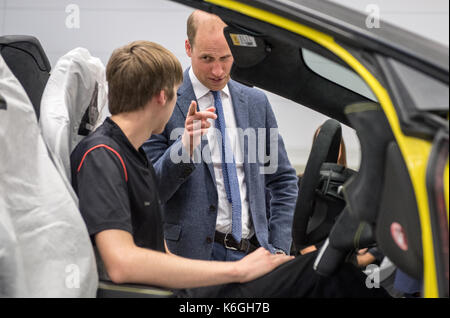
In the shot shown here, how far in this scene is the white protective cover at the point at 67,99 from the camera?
138cm

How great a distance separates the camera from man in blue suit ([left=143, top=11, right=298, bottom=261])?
203 centimetres

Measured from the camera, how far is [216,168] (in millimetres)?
2100

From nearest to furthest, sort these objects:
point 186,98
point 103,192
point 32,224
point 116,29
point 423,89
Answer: point 423,89
point 32,224
point 103,192
point 186,98
point 116,29

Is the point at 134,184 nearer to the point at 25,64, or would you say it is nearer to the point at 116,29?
the point at 25,64

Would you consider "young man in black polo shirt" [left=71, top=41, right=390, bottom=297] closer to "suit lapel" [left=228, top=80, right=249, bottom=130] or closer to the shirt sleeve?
the shirt sleeve

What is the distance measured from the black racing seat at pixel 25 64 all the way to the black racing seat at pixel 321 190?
0.96 metres

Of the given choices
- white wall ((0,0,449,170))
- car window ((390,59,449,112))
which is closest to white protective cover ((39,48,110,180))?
car window ((390,59,449,112))

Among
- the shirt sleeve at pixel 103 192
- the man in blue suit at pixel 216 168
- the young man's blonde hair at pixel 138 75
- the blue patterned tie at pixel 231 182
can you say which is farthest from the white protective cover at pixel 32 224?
the blue patterned tie at pixel 231 182

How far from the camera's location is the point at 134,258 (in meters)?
1.19

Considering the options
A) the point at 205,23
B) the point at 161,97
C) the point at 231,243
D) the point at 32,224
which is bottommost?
the point at 231,243

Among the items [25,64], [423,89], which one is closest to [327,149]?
[423,89]

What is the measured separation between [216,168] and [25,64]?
0.84 m

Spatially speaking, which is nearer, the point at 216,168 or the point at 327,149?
the point at 327,149

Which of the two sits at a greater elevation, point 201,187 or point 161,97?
point 161,97
